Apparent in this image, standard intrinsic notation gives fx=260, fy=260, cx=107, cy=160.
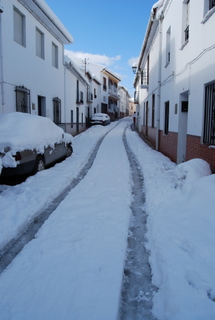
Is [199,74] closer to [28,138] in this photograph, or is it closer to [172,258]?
[28,138]

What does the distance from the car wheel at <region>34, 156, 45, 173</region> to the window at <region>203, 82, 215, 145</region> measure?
13.5 ft

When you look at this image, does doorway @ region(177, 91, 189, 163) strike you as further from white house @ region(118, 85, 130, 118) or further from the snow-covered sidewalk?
white house @ region(118, 85, 130, 118)

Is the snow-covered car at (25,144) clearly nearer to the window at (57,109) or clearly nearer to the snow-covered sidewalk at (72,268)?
the snow-covered sidewalk at (72,268)

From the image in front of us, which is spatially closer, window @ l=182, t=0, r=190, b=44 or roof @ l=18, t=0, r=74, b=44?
window @ l=182, t=0, r=190, b=44

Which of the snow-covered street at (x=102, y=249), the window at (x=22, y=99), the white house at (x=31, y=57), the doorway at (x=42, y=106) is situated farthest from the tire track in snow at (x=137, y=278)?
the doorway at (x=42, y=106)

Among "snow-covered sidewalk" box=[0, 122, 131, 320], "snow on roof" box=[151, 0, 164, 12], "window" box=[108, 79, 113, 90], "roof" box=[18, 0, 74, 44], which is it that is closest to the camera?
"snow-covered sidewalk" box=[0, 122, 131, 320]

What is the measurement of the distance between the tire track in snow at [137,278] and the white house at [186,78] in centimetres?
252

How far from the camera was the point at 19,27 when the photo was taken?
999cm

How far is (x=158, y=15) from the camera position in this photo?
35.2 feet

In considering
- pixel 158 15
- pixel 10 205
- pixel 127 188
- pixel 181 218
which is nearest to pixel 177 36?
pixel 158 15

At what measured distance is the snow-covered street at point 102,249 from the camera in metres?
2.29

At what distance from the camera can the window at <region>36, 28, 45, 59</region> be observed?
11828 mm

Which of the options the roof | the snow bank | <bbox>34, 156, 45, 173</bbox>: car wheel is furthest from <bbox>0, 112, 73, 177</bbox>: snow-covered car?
the roof

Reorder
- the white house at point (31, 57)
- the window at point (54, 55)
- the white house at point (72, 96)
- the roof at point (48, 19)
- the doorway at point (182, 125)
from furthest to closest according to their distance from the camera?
the white house at point (72, 96) → the window at point (54, 55) → the roof at point (48, 19) → the white house at point (31, 57) → the doorway at point (182, 125)
